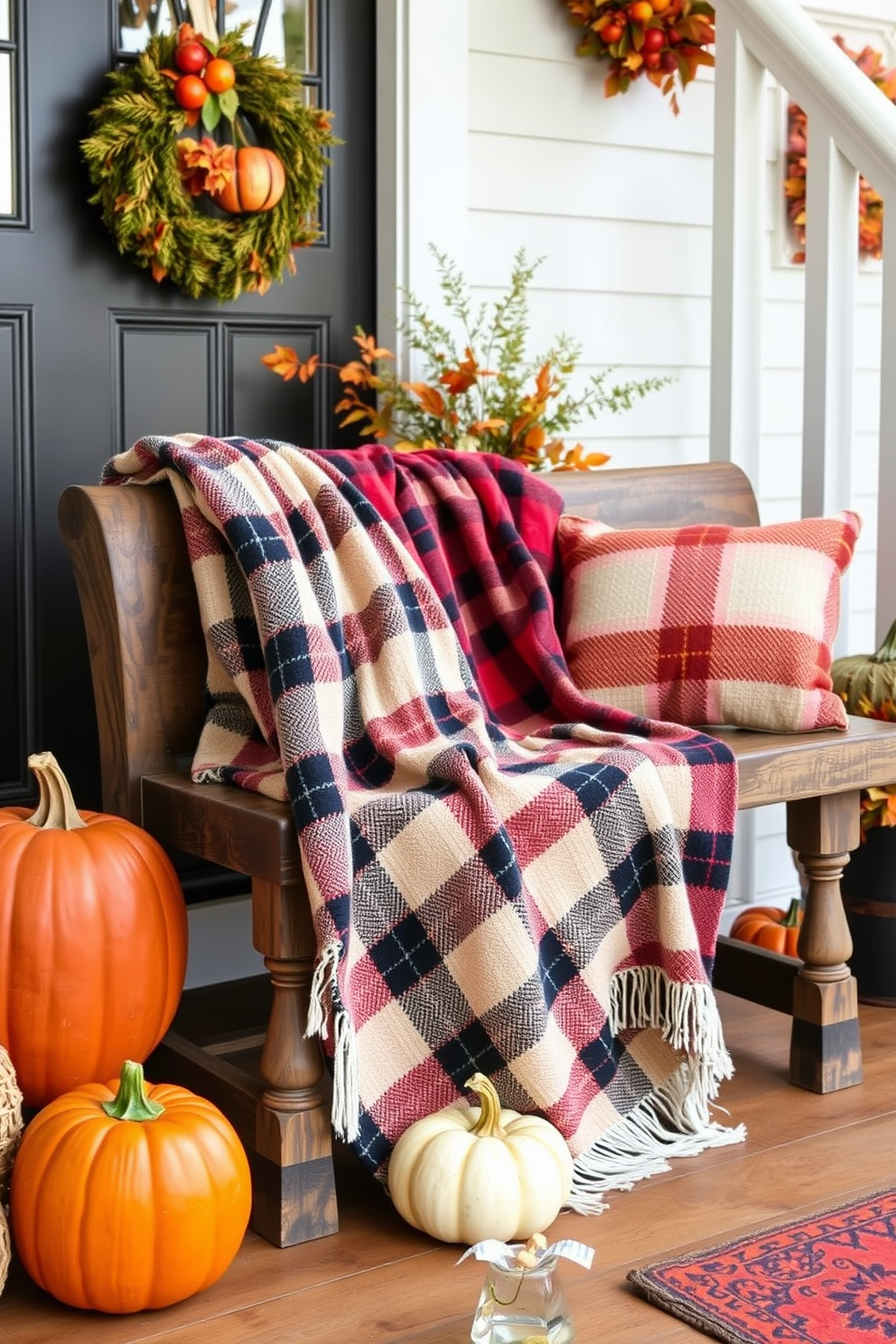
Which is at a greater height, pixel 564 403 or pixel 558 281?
pixel 558 281

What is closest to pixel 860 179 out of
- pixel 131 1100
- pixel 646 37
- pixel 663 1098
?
pixel 646 37

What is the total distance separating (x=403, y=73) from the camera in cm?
284

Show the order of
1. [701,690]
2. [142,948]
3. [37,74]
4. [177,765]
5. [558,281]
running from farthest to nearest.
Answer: [558,281] < [37,74] < [701,690] < [177,765] < [142,948]

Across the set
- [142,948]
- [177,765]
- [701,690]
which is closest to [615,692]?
[701,690]

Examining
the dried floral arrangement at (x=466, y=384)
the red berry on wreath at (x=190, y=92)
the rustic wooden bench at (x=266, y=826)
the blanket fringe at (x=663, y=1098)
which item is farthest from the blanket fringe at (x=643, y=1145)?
the red berry on wreath at (x=190, y=92)

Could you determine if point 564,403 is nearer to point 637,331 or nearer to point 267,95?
point 637,331

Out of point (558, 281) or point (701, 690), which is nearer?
point (701, 690)

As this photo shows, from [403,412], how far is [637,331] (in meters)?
0.62

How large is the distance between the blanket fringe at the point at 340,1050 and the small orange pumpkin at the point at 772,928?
106cm

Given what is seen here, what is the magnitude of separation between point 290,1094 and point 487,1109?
23 centimetres

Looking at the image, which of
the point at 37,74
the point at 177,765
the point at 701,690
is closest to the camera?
the point at 177,765

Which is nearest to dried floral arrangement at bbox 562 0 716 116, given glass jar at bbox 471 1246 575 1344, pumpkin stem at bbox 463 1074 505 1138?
pumpkin stem at bbox 463 1074 505 1138

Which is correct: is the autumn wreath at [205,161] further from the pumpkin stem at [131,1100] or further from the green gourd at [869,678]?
the pumpkin stem at [131,1100]

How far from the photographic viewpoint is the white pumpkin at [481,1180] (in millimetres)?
1724
